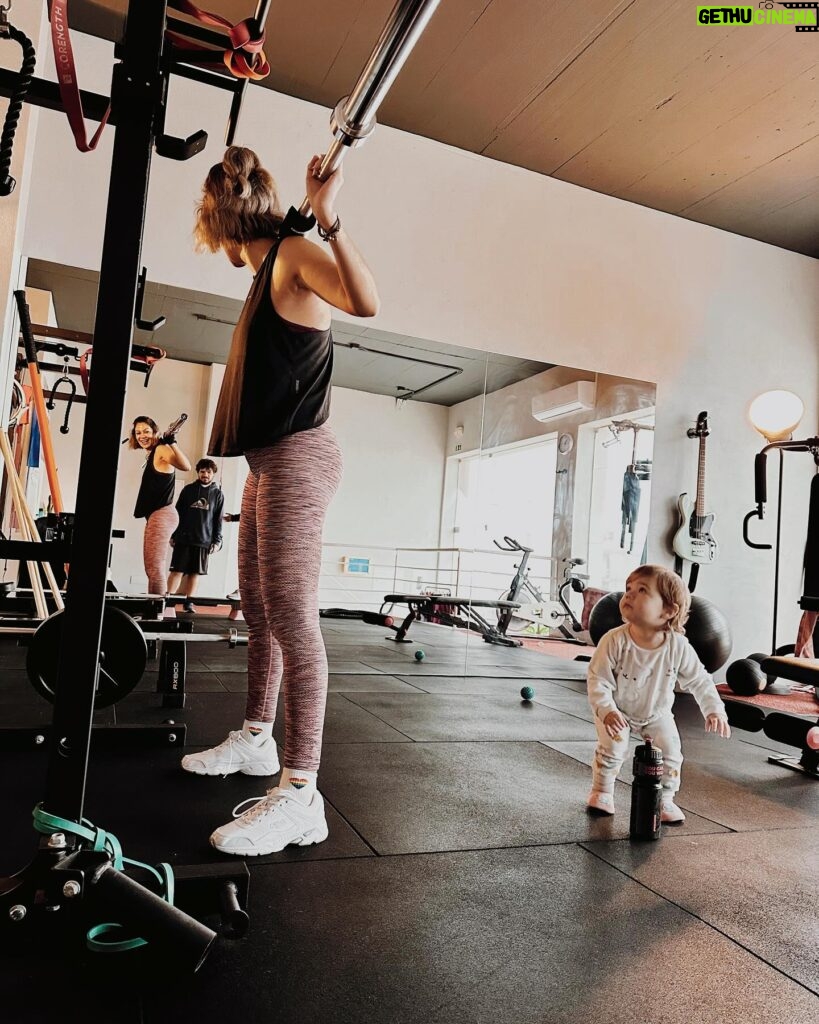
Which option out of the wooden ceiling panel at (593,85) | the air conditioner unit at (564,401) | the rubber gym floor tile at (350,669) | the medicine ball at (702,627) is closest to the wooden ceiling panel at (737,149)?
the wooden ceiling panel at (593,85)

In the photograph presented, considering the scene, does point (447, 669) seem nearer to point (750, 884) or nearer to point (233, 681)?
point (233, 681)

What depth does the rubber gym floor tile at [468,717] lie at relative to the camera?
260 centimetres

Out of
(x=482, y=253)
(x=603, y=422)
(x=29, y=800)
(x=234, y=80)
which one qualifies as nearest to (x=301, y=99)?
(x=482, y=253)

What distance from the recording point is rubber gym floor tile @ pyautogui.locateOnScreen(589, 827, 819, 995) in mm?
1171

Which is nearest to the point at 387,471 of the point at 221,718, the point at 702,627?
the point at 702,627

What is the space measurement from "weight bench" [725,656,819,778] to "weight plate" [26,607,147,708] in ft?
6.12

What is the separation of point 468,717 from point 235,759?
1313mm

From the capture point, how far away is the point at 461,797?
1.82 meters

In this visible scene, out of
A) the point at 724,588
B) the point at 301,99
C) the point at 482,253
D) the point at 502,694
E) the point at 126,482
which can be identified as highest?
the point at 301,99

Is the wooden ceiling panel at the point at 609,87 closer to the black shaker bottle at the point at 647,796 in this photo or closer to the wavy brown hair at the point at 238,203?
the wavy brown hair at the point at 238,203

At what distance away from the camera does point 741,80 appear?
3.64m

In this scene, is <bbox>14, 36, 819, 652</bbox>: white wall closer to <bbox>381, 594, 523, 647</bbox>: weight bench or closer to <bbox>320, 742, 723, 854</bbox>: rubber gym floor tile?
<bbox>381, 594, 523, 647</bbox>: weight bench

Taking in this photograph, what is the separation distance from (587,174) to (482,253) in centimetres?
92

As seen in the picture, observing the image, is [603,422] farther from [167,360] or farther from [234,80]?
[234,80]
